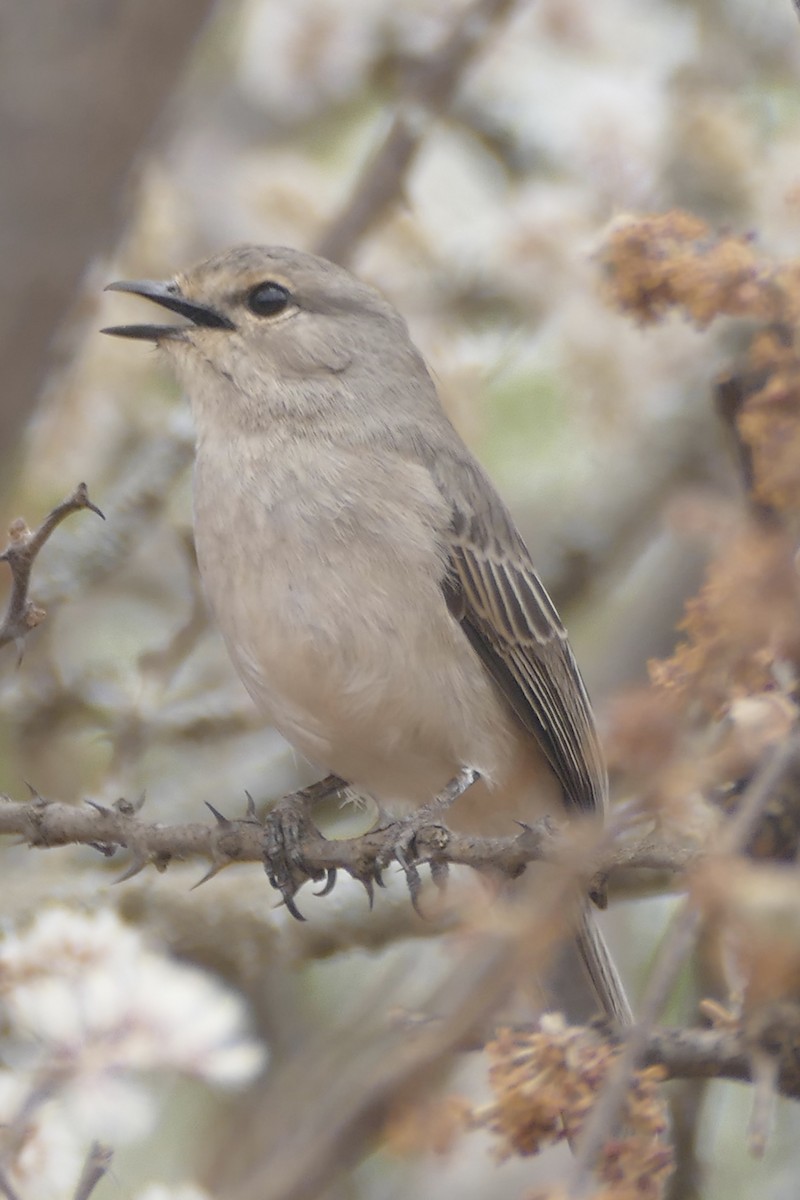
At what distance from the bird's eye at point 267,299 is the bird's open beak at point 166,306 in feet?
0.34

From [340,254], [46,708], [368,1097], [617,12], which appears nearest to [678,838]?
[368,1097]

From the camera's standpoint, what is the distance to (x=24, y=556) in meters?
3.10

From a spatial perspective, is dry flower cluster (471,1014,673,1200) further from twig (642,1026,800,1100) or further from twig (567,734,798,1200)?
twig (567,734,798,1200)

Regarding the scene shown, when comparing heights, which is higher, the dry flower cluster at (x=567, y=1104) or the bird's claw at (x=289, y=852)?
the dry flower cluster at (x=567, y=1104)

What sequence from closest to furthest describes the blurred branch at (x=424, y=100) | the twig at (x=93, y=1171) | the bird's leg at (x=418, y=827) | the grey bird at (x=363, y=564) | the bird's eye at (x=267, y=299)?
the twig at (x=93, y=1171) → the bird's leg at (x=418, y=827) → the grey bird at (x=363, y=564) → the bird's eye at (x=267, y=299) → the blurred branch at (x=424, y=100)

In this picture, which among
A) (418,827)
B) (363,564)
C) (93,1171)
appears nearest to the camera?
(93,1171)

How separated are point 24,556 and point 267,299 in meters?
2.21

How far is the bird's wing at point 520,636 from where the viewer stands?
4.86 metres

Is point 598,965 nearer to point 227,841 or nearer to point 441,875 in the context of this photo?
point 441,875

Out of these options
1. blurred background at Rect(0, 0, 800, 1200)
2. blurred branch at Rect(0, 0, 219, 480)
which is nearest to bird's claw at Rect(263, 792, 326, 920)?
blurred background at Rect(0, 0, 800, 1200)

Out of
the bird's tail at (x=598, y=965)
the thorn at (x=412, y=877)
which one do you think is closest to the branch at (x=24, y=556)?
the thorn at (x=412, y=877)

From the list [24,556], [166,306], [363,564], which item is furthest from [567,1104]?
[166,306]

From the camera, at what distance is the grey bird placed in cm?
450

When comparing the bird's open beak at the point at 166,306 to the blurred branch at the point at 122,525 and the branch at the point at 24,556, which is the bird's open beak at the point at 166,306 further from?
the branch at the point at 24,556
